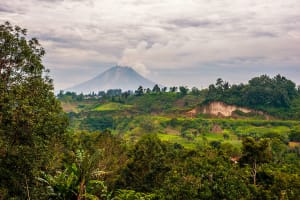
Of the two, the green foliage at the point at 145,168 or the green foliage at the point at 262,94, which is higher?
the green foliage at the point at 262,94

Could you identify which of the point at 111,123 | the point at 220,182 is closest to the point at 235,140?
the point at 111,123

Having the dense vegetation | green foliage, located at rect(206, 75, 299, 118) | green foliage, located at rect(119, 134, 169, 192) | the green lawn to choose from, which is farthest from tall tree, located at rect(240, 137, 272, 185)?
the green lawn

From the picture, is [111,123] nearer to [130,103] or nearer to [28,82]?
[130,103]

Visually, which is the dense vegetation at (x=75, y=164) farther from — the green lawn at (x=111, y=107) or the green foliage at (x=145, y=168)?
the green lawn at (x=111, y=107)

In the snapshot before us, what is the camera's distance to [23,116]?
1282 centimetres

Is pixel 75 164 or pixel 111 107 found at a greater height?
pixel 111 107

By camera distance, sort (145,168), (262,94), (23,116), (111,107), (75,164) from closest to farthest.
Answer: (23,116)
(75,164)
(145,168)
(262,94)
(111,107)

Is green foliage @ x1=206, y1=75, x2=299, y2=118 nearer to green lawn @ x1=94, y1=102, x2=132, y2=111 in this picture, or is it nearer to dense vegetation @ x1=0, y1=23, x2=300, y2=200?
green lawn @ x1=94, y1=102, x2=132, y2=111

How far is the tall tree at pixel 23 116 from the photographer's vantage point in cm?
1285

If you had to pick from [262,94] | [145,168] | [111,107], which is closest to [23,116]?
[145,168]

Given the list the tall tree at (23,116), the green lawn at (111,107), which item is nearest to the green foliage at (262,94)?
the green lawn at (111,107)

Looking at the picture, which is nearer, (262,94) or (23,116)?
(23,116)

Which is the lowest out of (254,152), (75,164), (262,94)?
(254,152)

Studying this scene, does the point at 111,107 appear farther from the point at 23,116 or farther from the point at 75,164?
the point at 23,116
